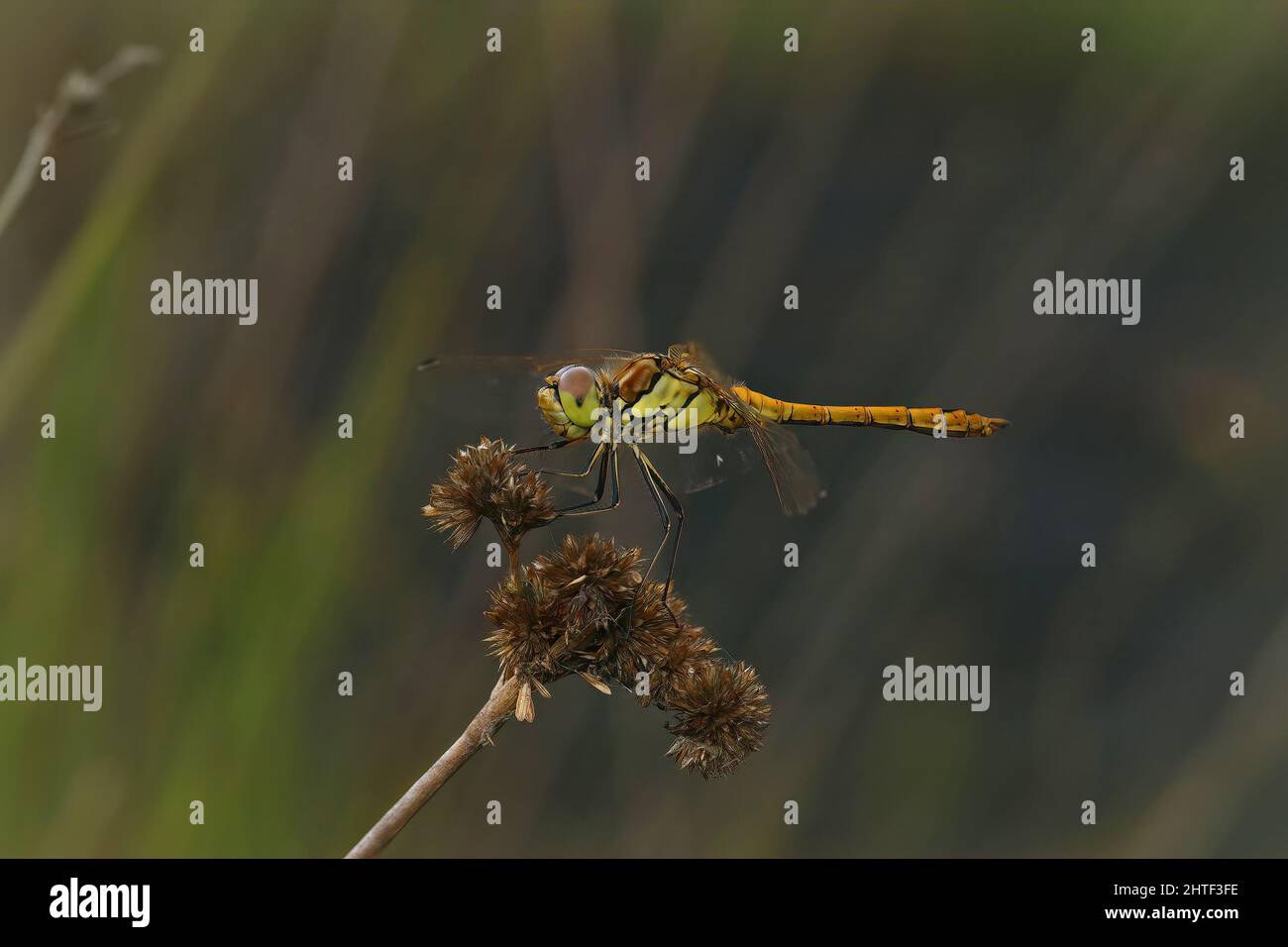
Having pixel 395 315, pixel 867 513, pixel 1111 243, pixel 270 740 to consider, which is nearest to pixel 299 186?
pixel 395 315

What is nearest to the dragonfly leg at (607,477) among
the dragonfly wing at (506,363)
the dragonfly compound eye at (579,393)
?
the dragonfly compound eye at (579,393)

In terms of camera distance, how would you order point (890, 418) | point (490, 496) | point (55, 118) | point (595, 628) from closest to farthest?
point (55, 118), point (595, 628), point (490, 496), point (890, 418)

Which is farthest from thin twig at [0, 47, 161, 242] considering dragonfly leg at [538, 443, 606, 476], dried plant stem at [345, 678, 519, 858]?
dragonfly leg at [538, 443, 606, 476]

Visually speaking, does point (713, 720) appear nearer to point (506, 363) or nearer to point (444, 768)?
point (444, 768)

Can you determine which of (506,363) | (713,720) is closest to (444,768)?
(713,720)

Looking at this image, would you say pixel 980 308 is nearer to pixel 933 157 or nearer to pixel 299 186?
pixel 933 157

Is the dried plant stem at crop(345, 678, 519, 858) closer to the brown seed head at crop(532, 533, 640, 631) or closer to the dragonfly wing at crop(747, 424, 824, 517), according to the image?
the brown seed head at crop(532, 533, 640, 631)
